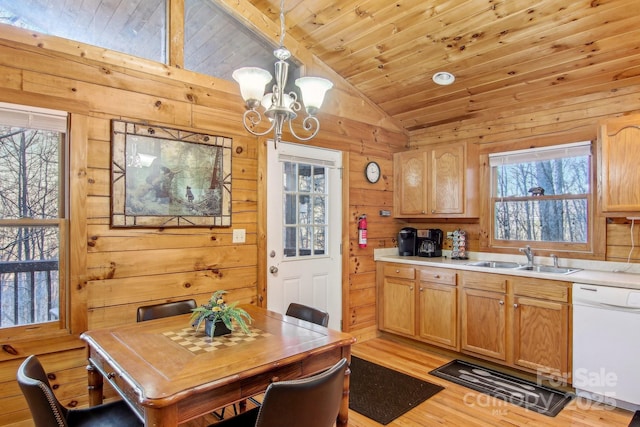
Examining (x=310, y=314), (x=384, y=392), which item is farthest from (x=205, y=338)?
(x=384, y=392)

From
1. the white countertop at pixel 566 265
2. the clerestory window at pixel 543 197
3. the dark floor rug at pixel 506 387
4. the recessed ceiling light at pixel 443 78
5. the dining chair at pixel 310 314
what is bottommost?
the dark floor rug at pixel 506 387

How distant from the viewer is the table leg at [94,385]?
187cm

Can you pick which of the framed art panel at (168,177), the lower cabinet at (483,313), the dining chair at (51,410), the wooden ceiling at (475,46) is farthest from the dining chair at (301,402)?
the wooden ceiling at (475,46)

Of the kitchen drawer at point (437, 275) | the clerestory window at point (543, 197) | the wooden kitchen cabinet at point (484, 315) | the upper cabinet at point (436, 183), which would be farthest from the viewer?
the upper cabinet at point (436, 183)

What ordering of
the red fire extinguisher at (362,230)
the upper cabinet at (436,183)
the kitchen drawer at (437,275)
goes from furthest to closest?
the red fire extinguisher at (362,230) → the upper cabinet at (436,183) → the kitchen drawer at (437,275)

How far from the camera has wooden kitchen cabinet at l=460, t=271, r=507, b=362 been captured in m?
3.16

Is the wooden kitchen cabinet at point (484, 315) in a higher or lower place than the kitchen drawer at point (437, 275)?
lower

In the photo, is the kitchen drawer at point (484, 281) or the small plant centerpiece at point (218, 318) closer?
the small plant centerpiece at point (218, 318)

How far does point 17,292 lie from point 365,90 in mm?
3431

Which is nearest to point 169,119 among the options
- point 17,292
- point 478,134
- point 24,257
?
point 24,257

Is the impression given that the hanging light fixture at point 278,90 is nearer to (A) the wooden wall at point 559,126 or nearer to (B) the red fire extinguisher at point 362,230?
(B) the red fire extinguisher at point 362,230

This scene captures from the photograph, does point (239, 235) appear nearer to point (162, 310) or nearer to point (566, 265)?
point (162, 310)

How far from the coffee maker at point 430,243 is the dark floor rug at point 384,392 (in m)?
1.39

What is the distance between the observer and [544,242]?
351cm
